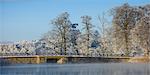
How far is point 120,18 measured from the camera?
32531 millimetres

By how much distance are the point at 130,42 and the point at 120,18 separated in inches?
75.9

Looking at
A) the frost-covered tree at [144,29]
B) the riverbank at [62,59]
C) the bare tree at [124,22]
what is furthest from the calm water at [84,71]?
the bare tree at [124,22]

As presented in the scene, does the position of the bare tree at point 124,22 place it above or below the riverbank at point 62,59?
above

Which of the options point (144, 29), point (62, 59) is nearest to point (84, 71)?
point (144, 29)

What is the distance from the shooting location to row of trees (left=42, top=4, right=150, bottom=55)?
3225cm

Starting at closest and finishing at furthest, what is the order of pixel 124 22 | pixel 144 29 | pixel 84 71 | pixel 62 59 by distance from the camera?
pixel 84 71, pixel 144 29, pixel 124 22, pixel 62 59

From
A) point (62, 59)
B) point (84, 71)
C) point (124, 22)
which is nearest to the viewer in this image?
point (84, 71)

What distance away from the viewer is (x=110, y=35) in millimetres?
33281

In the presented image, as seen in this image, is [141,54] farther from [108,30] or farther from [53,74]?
[53,74]

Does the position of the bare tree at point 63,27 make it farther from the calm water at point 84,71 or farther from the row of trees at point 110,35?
the calm water at point 84,71

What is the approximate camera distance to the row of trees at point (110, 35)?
106 ft

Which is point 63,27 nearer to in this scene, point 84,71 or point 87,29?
point 87,29

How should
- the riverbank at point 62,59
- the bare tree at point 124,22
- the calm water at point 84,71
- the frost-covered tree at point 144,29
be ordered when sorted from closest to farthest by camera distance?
the calm water at point 84,71 → the frost-covered tree at point 144,29 → the bare tree at point 124,22 → the riverbank at point 62,59

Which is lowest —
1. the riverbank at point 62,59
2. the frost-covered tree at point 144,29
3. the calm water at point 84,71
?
the calm water at point 84,71
